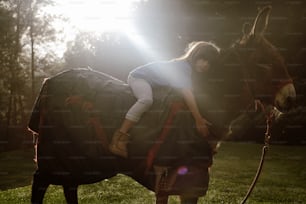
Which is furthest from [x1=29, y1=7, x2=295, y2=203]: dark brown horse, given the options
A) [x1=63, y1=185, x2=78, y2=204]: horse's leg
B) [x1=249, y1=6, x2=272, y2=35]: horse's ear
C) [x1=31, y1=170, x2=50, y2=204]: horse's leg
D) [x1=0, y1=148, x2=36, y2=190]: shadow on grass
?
[x1=0, y1=148, x2=36, y2=190]: shadow on grass

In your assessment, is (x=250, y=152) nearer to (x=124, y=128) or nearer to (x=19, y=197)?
(x=19, y=197)

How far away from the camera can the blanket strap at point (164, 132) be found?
14.5ft

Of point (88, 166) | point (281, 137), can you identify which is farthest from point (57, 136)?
point (281, 137)

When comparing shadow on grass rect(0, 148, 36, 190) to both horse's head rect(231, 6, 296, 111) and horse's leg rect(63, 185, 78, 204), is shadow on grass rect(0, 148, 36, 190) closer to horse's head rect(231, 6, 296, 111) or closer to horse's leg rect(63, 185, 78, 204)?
horse's leg rect(63, 185, 78, 204)

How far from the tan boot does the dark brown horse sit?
9 cm

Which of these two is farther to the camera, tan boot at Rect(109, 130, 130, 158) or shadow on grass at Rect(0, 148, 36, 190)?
shadow on grass at Rect(0, 148, 36, 190)

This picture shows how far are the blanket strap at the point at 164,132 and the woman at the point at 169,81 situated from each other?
0.11 m

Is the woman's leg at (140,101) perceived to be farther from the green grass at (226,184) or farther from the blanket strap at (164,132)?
the green grass at (226,184)

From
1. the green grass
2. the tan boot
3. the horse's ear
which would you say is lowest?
the green grass

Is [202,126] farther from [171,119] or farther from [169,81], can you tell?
[169,81]

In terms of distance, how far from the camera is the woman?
4375mm

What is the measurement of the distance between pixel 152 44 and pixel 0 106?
33.1 ft

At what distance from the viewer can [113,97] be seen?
4.91 m

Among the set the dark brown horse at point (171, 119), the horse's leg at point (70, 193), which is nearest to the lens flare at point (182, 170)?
the dark brown horse at point (171, 119)
